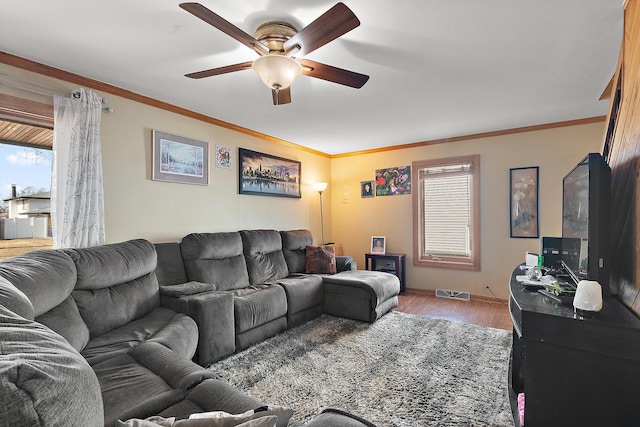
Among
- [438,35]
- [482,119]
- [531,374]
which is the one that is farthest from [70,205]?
[482,119]

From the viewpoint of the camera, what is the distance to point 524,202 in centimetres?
403

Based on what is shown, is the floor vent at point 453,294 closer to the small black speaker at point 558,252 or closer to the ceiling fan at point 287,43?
the small black speaker at point 558,252

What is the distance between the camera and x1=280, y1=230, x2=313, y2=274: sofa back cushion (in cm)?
417

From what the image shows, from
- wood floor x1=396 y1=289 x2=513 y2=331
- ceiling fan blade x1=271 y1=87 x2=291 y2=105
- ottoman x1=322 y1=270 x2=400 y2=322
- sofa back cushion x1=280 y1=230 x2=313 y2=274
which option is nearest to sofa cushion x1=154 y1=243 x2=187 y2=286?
sofa back cushion x1=280 y1=230 x2=313 y2=274

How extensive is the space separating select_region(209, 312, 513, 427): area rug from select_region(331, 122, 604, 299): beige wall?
1.32 meters

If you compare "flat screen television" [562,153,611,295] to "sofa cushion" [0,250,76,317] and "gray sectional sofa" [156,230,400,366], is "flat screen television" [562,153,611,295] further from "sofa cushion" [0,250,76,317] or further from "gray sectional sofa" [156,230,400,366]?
"sofa cushion" [0,250,76,317]

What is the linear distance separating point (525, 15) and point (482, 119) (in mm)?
2061

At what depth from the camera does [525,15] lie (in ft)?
5.94

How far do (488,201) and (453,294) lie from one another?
1437 millimetres

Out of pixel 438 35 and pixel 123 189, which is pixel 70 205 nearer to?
pixel 123 189

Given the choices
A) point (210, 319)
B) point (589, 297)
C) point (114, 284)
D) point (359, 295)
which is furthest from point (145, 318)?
point (589, 297)

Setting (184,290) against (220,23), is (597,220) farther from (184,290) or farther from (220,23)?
(184,290)

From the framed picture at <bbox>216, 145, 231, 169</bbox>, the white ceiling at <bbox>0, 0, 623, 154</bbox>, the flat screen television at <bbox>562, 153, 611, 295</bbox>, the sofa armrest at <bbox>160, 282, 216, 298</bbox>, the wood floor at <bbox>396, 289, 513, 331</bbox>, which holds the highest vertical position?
the white ceiling at <bbox>0, 0, 623, 154</bbox>

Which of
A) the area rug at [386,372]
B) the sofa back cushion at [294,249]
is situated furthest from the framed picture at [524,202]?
the sofa back cushion at [294,249]
